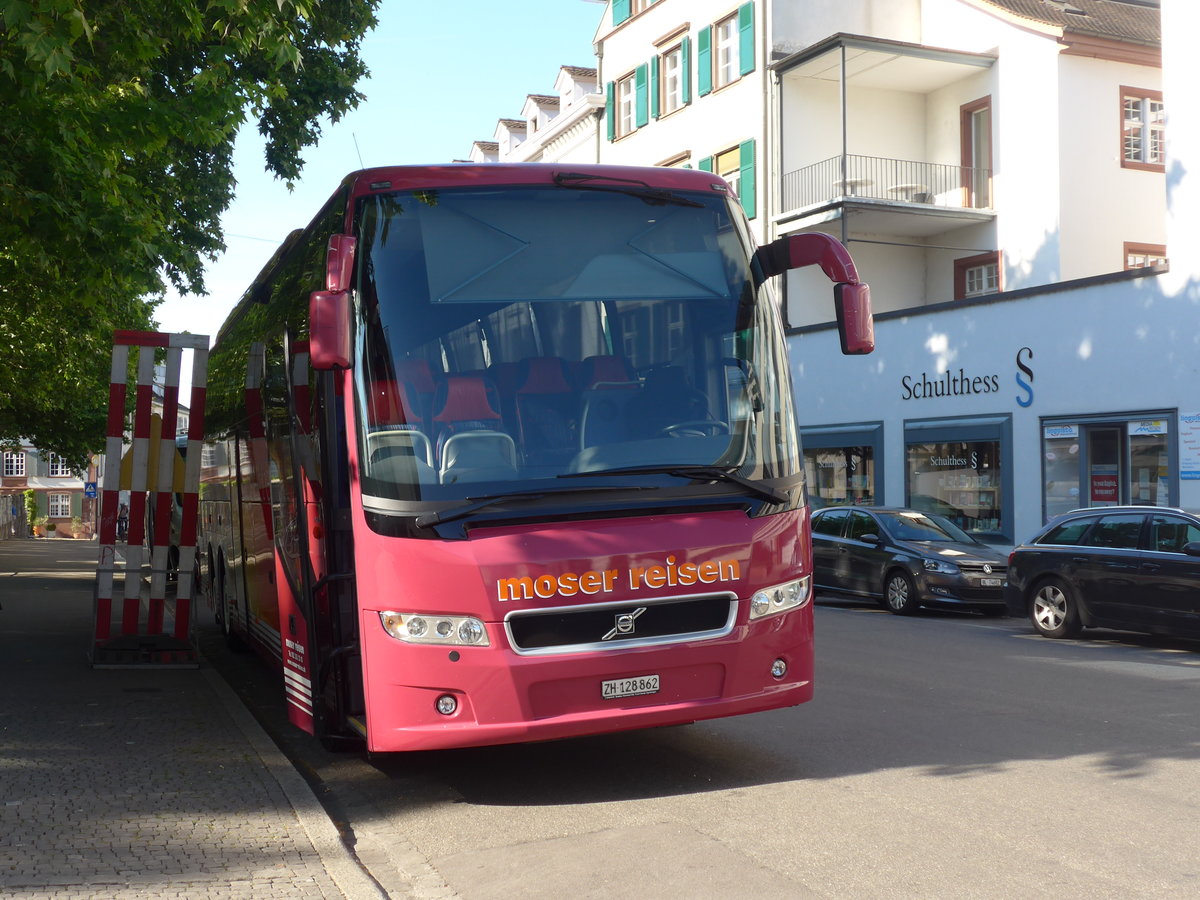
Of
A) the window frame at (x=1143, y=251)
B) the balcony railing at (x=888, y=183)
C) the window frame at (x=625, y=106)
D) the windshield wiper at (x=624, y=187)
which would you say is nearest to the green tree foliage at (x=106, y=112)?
the windshield wiper at (x=624, y=187)

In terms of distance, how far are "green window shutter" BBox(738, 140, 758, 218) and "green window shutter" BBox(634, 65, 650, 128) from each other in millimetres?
5447

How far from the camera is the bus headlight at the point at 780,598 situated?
700cm

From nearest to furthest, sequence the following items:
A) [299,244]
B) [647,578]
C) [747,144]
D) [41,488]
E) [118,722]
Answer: [647,578] < [299,244] < [118,722] < [747,144] < [41,488]

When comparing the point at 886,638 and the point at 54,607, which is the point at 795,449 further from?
the point at 54,607

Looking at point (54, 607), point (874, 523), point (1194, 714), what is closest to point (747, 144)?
point (874, 523)

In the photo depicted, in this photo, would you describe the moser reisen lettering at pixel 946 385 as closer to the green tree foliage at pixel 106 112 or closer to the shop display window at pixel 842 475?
the shop display window at pixel 842 475

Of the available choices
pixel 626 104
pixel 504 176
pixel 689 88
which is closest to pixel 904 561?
pixel 504 176

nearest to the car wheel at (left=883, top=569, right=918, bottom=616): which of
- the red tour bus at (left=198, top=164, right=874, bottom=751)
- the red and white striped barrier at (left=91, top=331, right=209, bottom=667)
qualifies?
the red and white striped barrier at (left=91, top=331, right=209, bottom=667)

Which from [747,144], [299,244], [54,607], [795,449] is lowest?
[54,607]

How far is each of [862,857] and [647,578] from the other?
65.0 inches

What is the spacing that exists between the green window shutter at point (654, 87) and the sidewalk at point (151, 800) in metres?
27.5

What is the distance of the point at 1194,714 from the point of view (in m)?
9.62

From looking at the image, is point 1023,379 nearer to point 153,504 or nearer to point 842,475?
point 842,475

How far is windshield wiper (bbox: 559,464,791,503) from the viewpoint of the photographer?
22.4 feet
